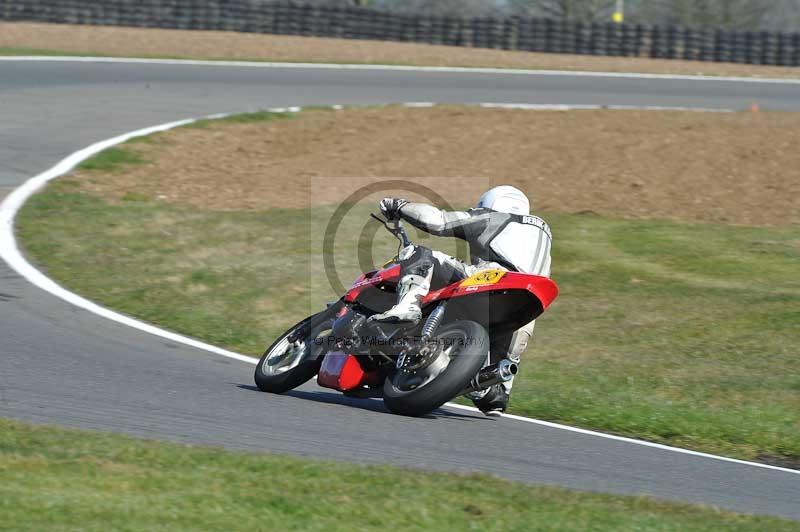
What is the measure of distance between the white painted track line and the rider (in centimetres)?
125

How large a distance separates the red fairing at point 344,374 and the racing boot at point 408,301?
41 centimetres

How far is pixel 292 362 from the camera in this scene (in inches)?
307

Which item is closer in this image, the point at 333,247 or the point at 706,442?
the point at 706,442

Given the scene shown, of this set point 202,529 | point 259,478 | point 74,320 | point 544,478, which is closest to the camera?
point 202,529

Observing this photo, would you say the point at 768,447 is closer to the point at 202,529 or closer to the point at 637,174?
the point at 202,529

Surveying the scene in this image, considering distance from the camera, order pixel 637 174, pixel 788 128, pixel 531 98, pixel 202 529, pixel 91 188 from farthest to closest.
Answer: pixel 531 98, pixel 788 128, pixel 637 174, pixel 91 188, pixel 202 529

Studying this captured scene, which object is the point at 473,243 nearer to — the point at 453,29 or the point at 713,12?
the point at 453,29

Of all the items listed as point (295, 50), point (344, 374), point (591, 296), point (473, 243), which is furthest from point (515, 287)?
point (295, 50)

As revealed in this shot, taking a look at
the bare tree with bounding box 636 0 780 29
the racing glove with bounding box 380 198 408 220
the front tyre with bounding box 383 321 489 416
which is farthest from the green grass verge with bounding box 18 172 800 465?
the bare tree with bounding box 636 0 780 29

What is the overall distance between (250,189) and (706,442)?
28.3 ft

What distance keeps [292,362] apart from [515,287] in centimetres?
167

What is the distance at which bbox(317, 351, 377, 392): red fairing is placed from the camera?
7492 millimetres

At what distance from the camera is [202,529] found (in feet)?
15.3

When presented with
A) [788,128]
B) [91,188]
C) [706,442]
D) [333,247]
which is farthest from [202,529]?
[788,128]
